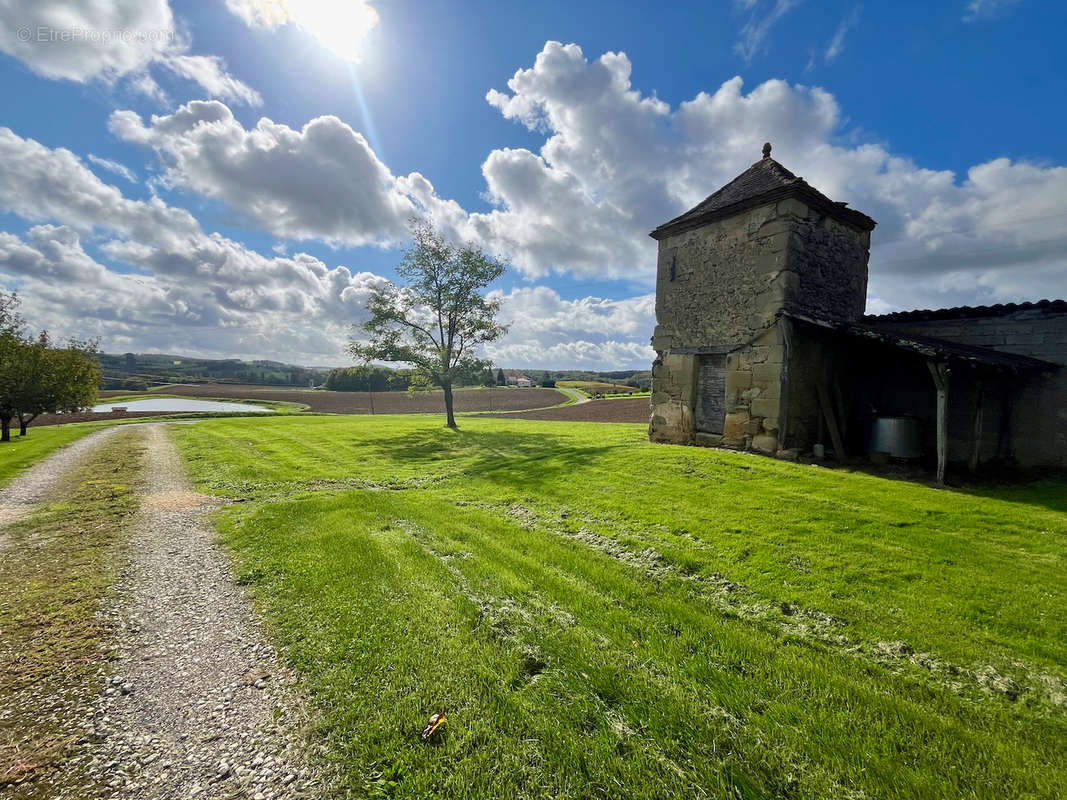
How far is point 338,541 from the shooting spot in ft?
24.8

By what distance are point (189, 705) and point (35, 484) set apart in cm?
1462

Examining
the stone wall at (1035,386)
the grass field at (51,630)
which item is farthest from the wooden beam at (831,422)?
the grass field at (51,630)

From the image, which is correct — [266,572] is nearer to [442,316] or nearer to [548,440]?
[548,440]

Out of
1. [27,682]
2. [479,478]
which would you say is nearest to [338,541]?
[27,682]

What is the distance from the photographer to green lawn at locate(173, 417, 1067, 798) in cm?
304

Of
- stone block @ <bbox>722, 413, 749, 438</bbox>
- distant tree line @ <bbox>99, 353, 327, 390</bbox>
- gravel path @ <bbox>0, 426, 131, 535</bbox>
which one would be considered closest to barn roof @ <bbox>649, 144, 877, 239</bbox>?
stone block @ <bbox>722, 413, 749, 438</bbox>

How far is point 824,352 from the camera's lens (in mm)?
13602

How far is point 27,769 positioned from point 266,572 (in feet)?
11.3

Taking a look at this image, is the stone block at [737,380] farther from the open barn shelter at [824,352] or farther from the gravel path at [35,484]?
the gravel path at [35,484]

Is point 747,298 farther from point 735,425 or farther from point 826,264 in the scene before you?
point 735,425

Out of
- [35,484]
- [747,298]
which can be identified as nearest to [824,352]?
[747,298]

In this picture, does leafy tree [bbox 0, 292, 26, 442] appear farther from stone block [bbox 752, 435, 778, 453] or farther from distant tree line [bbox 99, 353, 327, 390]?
distant tree line [bbox 99, 353, 327, 390]

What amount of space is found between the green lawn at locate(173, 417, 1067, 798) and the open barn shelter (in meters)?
3.79

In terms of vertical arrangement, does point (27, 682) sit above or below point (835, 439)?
below
